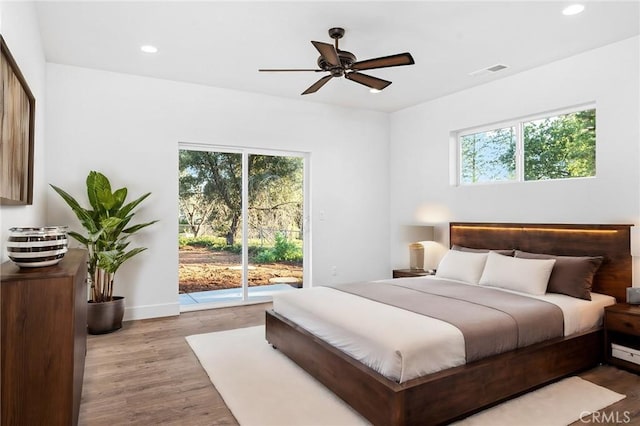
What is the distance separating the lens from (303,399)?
2.64m

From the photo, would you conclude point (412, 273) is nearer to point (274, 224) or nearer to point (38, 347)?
point (274, 224)

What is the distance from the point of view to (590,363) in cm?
314

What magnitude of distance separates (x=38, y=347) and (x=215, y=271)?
3.53 metres

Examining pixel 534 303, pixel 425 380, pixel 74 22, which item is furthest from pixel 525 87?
pixel 74 22

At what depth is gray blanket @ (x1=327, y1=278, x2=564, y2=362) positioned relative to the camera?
8.38 feet

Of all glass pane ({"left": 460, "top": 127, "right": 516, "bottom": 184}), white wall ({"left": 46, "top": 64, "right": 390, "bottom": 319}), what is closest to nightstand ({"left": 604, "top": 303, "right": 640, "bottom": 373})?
glass pane ({"left": 460, "top": 127, "right": 516, "bottom": 184})

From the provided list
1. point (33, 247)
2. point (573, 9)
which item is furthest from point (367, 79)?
point (33, 247)

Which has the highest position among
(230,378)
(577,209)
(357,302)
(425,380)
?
(577,209)

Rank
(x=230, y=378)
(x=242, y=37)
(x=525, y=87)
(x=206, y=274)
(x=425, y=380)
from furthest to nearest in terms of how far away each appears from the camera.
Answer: (x=206, y=274), (x=525, y=87), (x=242, y=37), (x=230, y=378), (x=425, y=380)

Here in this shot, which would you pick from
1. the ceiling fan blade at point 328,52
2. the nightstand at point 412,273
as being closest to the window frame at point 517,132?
the nightstand at point 412,273

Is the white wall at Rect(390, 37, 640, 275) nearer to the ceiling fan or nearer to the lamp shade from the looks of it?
the lamp shade

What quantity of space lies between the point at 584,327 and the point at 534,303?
505 millimetres

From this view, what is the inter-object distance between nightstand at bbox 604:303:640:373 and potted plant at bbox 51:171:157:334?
452 centimetres

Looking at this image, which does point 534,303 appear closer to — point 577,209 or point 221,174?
point 577,209
